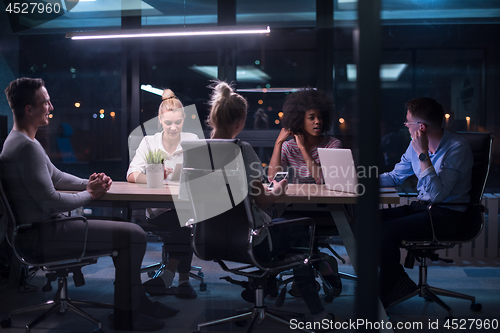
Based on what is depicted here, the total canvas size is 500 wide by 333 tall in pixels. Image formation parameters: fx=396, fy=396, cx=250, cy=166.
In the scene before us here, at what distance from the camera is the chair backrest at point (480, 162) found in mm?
2537

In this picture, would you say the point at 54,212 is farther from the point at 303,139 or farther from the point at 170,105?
the point at 303,139

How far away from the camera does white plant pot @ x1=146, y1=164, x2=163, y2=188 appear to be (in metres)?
2.44

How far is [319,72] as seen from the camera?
4266mm

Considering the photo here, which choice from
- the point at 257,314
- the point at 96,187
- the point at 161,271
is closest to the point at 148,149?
the point at 96,187

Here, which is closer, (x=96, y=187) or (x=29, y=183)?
(x=29, y=183)

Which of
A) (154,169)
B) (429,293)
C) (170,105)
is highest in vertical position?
(170,105)

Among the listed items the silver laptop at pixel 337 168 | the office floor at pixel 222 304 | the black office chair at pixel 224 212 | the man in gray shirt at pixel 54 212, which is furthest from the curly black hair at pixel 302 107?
the man in gray shirt at pixel 54 212

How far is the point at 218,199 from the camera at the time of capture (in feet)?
6.40

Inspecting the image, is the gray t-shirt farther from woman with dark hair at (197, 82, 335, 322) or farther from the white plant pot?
woman with dark hair at (197, 82, 335, 322)

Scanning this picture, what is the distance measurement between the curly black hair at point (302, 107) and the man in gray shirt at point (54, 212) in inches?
66.0

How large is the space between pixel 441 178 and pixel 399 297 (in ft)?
2.68

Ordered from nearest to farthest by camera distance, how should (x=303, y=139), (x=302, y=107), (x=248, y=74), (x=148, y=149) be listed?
(x=148, y=149)
(x=303, y=139)
(x=302, y=107)
(x=248, y=74)

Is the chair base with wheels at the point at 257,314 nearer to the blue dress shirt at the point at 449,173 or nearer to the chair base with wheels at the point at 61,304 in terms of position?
the chair base with wheels at the point at 61,304

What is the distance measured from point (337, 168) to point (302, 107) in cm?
148
